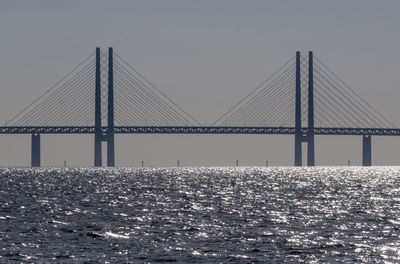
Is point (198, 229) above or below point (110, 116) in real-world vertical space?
below

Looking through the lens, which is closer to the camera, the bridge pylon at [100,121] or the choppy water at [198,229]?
the choppy water at [198,229]

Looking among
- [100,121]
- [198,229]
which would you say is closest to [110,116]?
[100,121]

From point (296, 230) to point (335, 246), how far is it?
710 centimetres

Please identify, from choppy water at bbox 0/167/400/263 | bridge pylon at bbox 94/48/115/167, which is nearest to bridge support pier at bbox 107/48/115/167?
bridge pylon at bbox 94/48/115/167

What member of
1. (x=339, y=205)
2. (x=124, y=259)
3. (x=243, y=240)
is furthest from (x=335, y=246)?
(x=339, y=205)

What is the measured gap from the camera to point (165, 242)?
4675cm

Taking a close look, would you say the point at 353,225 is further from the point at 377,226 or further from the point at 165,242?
the point at 165,242

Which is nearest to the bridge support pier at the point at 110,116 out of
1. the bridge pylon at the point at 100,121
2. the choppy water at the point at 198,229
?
the bridge pylon at the point at 100,121

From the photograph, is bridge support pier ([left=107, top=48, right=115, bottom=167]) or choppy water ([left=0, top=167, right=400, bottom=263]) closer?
choppy water ([left=0, top=167, right=400, bottom=263])

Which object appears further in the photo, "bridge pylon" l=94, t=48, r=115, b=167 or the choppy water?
"bridge pylon" l=94, t=48, r=115, b=167

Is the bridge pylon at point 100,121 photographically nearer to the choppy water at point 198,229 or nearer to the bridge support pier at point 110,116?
the bridge support pier at point 110,116

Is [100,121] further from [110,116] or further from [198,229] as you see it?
[198,229]

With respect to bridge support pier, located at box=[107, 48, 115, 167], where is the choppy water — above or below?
below

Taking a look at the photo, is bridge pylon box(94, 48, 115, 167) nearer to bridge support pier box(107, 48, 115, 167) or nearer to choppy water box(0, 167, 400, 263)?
bridge support pier box(107, 48, 115, 167)
